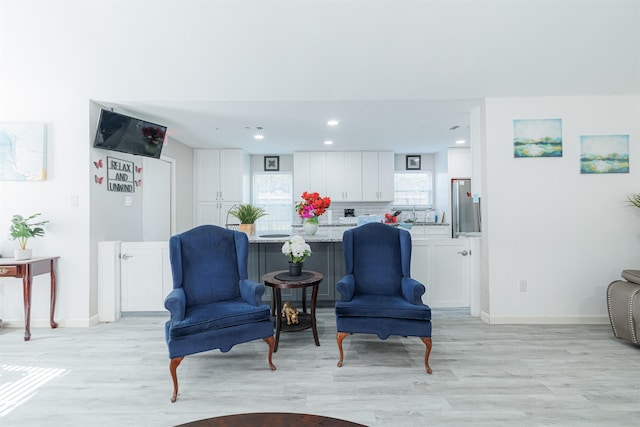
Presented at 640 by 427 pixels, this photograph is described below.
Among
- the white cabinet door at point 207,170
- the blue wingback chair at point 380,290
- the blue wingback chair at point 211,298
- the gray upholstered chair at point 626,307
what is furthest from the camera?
the white cabinet door at point 207,170

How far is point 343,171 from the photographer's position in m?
6.39

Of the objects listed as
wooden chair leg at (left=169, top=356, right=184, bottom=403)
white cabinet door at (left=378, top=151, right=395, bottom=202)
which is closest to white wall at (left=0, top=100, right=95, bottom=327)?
wooden chair leg at (left=169, top=356, right=184, bottom=403)

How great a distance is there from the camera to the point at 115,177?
12.5 feet

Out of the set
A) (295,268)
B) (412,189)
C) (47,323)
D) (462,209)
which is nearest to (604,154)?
(462,209)

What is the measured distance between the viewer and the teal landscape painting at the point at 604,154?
133 inches

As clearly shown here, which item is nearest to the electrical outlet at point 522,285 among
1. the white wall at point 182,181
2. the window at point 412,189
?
the window at point 412,189

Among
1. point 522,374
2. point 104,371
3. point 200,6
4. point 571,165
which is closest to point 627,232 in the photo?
point 571,165

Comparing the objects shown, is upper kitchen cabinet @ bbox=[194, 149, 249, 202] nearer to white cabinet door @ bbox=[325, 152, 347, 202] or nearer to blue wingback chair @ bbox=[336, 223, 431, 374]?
white cabinet door @ bbox=[325, 152, 347, 202]

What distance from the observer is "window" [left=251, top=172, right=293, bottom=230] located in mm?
6895

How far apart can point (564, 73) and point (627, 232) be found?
1841mm

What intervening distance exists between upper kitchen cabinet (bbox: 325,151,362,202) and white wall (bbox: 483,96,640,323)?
10.2 ft

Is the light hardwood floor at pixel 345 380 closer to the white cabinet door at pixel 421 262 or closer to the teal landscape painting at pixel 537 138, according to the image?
the white cabinet door at pixel 421 262

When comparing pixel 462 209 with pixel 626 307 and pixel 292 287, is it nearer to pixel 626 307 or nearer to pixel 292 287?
pixel 626 307

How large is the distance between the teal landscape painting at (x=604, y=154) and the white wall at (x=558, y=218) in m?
0.06
